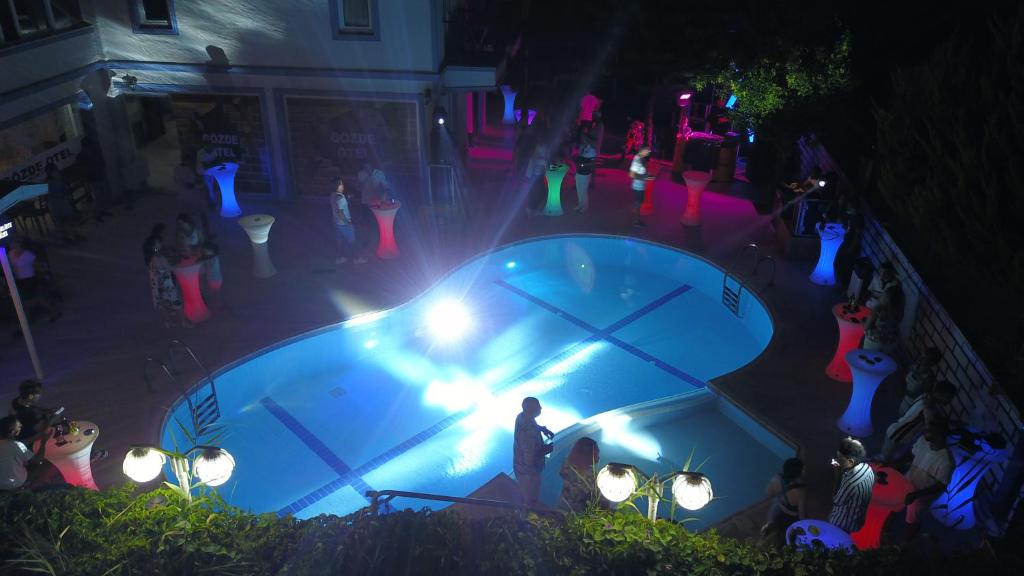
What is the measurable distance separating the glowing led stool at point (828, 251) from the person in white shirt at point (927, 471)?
5.19 meters

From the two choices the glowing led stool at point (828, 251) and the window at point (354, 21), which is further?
the window at point (354, 21)

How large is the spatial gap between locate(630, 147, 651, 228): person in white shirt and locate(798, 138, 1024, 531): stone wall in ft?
13.4

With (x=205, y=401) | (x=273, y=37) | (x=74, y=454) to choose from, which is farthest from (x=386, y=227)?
(x=74, y=454)

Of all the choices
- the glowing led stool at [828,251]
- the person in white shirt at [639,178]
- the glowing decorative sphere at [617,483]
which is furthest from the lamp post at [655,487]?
the person in white shirt at [639,178]

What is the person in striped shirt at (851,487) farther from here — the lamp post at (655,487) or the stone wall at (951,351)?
the lamp post at (655,487)

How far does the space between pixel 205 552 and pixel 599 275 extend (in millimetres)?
10005

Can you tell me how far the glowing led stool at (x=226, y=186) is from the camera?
1421 centimetres

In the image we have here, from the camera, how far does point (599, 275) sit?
14.1 m

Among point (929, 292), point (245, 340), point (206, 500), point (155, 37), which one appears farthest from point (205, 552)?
point (155, 37)

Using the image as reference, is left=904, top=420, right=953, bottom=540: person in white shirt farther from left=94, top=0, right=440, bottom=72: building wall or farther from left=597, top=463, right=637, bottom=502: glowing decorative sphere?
left=94, top=0, right=440, bottom=72: building wall

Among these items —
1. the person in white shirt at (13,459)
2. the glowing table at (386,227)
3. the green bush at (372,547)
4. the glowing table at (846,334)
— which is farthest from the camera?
the glowing table at (386,227)

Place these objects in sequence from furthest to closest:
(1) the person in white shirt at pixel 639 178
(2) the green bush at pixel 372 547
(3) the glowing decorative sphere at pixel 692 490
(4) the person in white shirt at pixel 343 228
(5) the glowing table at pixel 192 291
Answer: (1) the person in white shirt at pixel 639 178
(4) the person in white shirt at pixel 343 228
(5) the glowing table at pixel 192 291
(3) the glowing decorative sphere at pixel 692 490
(2) the green bush at pixel 372 547

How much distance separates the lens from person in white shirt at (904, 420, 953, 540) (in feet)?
22.3

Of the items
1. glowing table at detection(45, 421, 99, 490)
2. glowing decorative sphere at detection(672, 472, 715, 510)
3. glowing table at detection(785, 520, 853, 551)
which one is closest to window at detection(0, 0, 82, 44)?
glowing table at detection(45, 421, 99, 490)
